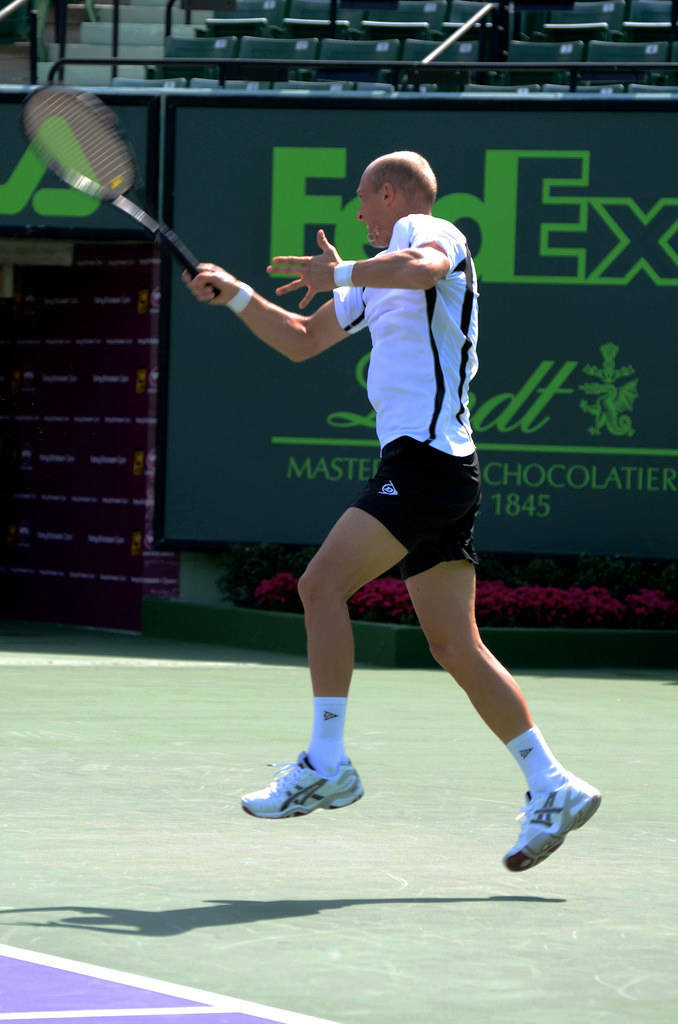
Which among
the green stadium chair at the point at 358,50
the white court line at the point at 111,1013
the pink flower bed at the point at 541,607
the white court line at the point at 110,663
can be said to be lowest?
the white court line at the point at 110,663

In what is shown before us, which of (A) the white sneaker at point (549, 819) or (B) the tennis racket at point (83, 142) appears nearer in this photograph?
(A) the white sneaker at point (549, 819)

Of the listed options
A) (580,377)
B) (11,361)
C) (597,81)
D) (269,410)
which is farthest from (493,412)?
(11,361)

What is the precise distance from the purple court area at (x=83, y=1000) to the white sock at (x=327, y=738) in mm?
1565

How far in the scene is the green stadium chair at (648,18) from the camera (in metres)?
18.7

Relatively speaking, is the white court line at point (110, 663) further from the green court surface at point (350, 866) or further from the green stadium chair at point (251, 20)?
the green stadium chair at point (251, 20)

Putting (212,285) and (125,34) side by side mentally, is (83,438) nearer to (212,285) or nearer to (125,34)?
(125,34)

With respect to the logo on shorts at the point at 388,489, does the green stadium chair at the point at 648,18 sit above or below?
above

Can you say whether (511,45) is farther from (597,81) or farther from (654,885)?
(654,885)

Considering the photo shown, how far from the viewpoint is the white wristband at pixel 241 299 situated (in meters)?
5.89

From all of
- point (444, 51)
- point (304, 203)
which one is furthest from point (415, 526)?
point (444, 51)

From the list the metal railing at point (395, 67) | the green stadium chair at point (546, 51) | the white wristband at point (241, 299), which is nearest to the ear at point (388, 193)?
the white wristband at point (241, 299)

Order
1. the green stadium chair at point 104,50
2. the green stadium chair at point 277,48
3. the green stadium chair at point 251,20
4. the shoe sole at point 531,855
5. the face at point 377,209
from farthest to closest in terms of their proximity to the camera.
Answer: the green stadium chair at point 104,50
the green stadium chair at point 251,20
the green stadium chair at point 277,48
the face at point 377,209
the shoe sole at point 531,855

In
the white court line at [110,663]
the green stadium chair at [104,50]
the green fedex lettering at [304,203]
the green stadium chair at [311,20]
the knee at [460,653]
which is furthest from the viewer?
the green stadium chair at [104,50]

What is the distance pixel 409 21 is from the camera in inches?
753
